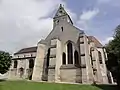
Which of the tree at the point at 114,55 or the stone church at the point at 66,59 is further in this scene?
the stone church at the point at 66,59

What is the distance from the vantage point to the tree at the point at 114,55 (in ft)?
64.1

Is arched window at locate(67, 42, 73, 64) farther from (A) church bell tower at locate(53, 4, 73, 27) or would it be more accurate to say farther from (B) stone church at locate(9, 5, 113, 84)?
(A) church bell tower at locate(53, 4, 73, 27)

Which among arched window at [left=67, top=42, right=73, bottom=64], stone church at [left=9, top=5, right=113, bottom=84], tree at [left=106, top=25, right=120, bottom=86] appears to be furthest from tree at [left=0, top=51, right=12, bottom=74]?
tree at [left=106, top=25, right=120, bottom=86]

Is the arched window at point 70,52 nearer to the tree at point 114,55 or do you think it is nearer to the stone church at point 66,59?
the stone church at point 66,59

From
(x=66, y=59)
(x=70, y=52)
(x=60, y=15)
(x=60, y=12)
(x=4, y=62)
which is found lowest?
(x=4, y=62)

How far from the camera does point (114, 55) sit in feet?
66.4

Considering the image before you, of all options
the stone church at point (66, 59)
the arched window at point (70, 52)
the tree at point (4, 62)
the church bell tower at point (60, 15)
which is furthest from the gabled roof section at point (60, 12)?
the tree at point (4, 62)

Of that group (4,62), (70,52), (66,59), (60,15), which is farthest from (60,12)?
(4,62)

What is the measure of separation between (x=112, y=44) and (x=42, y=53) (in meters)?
13.9

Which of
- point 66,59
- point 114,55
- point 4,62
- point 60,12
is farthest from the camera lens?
point 60,12

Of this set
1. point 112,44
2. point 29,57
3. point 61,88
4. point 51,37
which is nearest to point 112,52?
point 112,44

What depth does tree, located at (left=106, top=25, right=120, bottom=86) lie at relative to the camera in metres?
19.5

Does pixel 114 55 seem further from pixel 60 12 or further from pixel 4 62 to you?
→ pixel 60 12

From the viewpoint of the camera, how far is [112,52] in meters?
20.2
